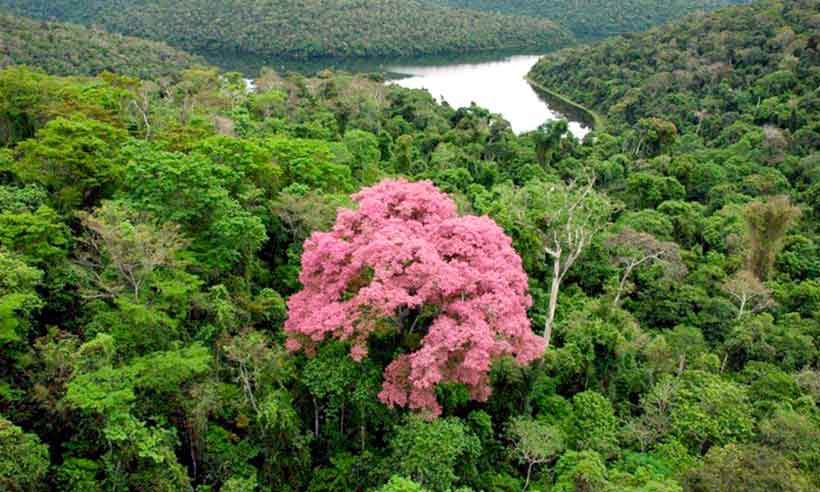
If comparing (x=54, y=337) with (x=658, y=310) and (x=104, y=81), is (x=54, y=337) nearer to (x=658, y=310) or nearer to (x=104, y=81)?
(x=104, y=81)

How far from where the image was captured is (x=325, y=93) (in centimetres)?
3984

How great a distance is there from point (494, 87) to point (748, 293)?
2251 inches

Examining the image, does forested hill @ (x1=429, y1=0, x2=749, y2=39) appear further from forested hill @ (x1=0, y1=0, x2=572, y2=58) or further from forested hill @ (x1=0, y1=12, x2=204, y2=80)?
forested hill @ (x1=0, y1=12, x2=204, y2=80)

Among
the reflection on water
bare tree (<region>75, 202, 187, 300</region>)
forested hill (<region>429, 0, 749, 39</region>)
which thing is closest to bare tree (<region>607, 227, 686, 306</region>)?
bare tree (<region>75, 202, 187, 300</region>)

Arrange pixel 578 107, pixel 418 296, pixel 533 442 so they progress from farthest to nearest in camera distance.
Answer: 1. pixel 578 107
2. pixel 533 442
3. pixel 418 296

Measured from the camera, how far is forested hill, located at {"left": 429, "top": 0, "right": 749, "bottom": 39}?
10212cm

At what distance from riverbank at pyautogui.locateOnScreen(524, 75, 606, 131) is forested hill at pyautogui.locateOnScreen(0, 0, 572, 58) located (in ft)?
68.6

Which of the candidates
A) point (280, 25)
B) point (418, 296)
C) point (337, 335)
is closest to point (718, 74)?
point (418, 296)

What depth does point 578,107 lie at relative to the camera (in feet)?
209

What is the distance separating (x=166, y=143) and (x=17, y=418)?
8.04 metres

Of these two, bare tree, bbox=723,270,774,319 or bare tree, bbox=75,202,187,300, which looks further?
bare tree, bbox=723,270,774,319

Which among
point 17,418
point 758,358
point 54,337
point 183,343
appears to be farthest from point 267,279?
point 758,358

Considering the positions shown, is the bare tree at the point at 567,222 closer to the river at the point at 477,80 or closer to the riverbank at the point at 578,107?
the river at the point at 477,80

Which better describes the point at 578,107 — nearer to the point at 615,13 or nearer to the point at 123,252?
the point at 615,13
